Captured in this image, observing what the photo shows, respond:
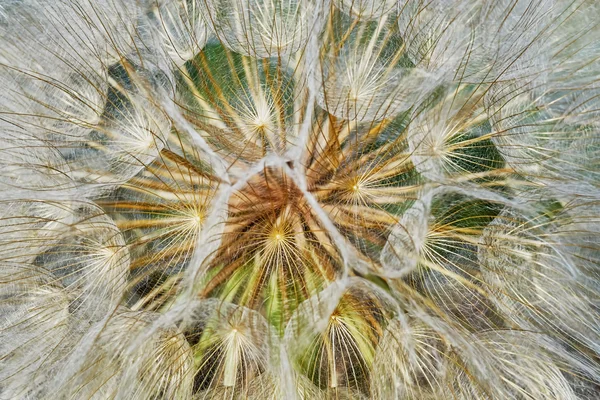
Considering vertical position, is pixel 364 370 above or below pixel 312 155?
below

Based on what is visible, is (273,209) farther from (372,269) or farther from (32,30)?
(32,30)

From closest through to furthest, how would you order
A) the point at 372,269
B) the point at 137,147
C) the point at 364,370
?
1. the point at 372,269
2. the point at 364,370
3. the point at 137,147

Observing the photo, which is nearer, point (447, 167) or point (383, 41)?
point (447, 167)

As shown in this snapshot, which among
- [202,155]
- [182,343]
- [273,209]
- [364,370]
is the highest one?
[202,155]

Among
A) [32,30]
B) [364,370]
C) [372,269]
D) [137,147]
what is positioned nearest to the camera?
[372,269]

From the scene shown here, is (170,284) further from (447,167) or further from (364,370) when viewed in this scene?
(447,167)

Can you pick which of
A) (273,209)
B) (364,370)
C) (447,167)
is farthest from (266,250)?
(447,167)
